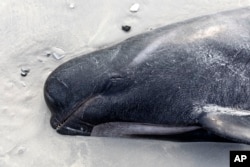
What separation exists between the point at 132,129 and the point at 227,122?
1.77ft

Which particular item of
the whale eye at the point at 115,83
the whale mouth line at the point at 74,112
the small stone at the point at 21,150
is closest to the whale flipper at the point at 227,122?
the whale eye at the point at 115,83

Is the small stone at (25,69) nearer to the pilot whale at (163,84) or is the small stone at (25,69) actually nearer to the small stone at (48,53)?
the small stone at (48,53)

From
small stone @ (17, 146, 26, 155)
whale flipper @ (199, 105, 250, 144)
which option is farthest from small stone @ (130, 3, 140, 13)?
small stone @ (17, 146, 26, 155)

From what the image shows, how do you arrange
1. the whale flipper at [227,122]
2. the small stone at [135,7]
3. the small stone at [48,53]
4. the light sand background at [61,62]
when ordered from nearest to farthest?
the whale flipper at [227,122] → the light sand background at [61,62] → the small stone at [48,53] → the small stone at [135,7]

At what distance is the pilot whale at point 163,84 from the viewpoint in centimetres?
311

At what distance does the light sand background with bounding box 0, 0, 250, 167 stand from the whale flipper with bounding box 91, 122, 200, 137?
52 millimetres

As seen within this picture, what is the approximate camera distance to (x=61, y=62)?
3596 mm

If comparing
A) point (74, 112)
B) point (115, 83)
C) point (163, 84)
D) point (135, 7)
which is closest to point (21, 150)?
point (74, 112)

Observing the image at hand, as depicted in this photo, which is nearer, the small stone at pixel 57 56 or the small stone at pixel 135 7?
the small stone at pixel 57 56

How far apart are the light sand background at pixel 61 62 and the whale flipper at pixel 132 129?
0.05m

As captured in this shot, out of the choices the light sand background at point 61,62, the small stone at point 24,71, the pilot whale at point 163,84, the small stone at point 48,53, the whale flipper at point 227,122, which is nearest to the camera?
the whale flipper at point 227,122

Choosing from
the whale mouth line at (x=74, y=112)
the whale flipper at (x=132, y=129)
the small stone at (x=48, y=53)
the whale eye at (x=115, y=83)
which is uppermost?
the small stone at (x=48, y=53)

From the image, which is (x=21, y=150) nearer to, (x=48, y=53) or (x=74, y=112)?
(x=74, y=112)

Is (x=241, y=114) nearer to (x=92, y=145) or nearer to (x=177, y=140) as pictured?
(x=177, y=140)
